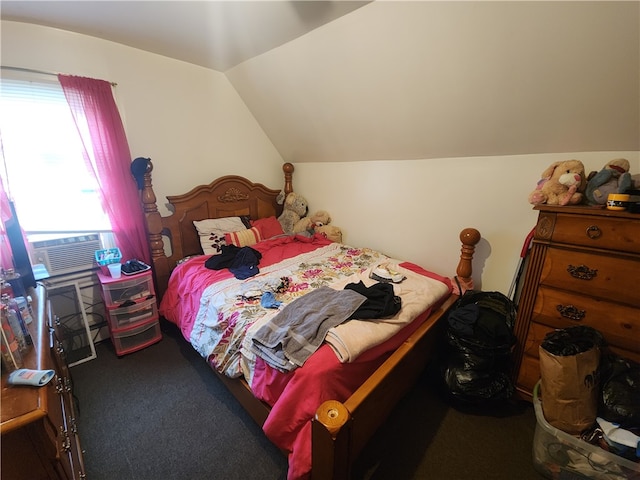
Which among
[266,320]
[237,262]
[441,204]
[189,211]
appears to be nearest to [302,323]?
[266,320]

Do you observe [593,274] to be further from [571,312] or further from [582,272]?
[571,312]

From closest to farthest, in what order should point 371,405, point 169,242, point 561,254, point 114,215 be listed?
1. point 371,405
2. point 561,254
3. point 114,215
4. point 169,242

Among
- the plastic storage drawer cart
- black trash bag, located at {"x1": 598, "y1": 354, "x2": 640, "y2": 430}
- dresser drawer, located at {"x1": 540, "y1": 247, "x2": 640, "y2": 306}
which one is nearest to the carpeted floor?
the plastic storage drawer cart

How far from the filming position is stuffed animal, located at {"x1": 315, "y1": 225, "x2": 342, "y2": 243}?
293cm

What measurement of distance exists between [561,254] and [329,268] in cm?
144

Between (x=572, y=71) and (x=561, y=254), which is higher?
(x=572, y=71)

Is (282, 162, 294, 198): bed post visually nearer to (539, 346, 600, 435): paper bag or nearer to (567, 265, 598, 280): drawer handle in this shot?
(567, 265, 598, 280): drawer handle

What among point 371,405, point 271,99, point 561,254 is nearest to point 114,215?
point 271,99

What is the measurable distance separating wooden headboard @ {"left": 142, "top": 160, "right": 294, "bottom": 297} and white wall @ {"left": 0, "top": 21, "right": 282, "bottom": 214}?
14cm

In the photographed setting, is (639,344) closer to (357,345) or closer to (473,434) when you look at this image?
(473,434)

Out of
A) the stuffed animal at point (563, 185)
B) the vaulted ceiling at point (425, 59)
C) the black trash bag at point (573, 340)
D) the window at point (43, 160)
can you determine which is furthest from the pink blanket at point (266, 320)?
the vaulted ceiling at point (425, 59)

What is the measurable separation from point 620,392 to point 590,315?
36cm

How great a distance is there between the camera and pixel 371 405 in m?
1.16

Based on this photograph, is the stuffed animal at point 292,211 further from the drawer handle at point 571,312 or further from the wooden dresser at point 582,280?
the drawer handle at point 571,312
